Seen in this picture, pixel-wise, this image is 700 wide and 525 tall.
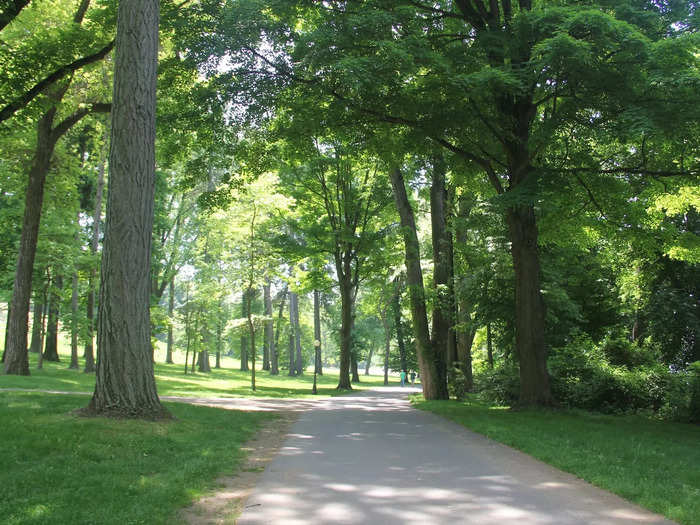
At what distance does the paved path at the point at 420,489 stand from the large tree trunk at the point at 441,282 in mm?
10440

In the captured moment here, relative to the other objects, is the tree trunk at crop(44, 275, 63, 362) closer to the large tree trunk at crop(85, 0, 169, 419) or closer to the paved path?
the large tree trunk at crop(85, 0, 169, 419)

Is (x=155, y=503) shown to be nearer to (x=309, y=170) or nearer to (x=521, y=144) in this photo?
(x=521, y=144)

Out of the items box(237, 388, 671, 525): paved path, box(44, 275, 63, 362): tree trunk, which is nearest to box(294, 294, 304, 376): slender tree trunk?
box(44, 275, 63, 362): tree trunk

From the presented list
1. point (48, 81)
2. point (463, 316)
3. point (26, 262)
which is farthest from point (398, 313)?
point (48, 81)

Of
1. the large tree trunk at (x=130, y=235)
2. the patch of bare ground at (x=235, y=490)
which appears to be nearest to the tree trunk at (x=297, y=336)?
the patch of bare ground at (x=235, y=490)

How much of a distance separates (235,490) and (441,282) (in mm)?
15701

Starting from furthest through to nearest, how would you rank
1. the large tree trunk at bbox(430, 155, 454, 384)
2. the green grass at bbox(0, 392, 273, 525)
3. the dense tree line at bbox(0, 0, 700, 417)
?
the large tree trunk at bbox(430, 155, 454, 384), the dense tree line at bbox(0, 0, 700, 417), the green grass at bbox(0, 392, 273, 525)

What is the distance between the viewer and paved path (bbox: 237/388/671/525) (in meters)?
4.57

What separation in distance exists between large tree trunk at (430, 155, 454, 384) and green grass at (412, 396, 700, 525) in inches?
245

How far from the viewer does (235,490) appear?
5.68m

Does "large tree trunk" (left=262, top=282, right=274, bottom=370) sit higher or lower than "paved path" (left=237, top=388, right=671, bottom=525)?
higher

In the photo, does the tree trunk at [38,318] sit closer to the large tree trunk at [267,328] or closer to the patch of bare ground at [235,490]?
the large tree trunk at [267,328]

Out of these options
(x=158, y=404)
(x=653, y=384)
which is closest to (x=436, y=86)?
(x=158, y=404)

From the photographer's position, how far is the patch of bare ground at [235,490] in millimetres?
4620
